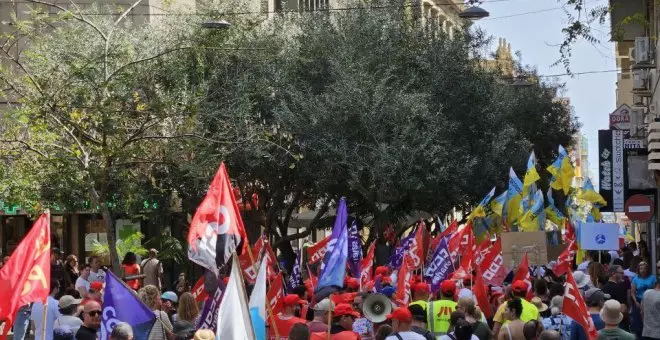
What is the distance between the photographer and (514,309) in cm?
1181

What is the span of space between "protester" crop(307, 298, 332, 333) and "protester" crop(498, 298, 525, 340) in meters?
1.54

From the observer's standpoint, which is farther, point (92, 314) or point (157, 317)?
point (92, 314)

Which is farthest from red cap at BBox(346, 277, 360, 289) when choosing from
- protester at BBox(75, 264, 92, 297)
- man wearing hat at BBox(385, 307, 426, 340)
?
man wearing hat at BBox(385, 307, 426, 340)

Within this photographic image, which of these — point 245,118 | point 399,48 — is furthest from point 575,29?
point 399,48

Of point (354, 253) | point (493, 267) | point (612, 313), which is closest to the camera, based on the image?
point (612, 313)

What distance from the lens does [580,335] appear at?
39.7 ft

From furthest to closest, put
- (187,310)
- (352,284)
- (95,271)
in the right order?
(95,271) → (352,284) → (187,310)

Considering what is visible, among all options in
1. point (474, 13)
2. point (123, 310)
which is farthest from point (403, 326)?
point (474, 13)

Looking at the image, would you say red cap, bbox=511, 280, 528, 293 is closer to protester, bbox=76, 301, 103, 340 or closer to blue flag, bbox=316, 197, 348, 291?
blue flag, bbox=316, 197, 348, 291

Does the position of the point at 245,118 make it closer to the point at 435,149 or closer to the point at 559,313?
the point at 435,149

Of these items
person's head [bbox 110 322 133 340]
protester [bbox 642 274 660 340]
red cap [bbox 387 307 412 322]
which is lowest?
protester [bbox 642 274 660 340]

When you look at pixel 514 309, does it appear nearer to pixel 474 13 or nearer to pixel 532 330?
pixel 532 330

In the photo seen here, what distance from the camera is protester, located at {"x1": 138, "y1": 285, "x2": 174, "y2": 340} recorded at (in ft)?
37.8

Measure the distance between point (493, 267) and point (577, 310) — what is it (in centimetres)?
604
